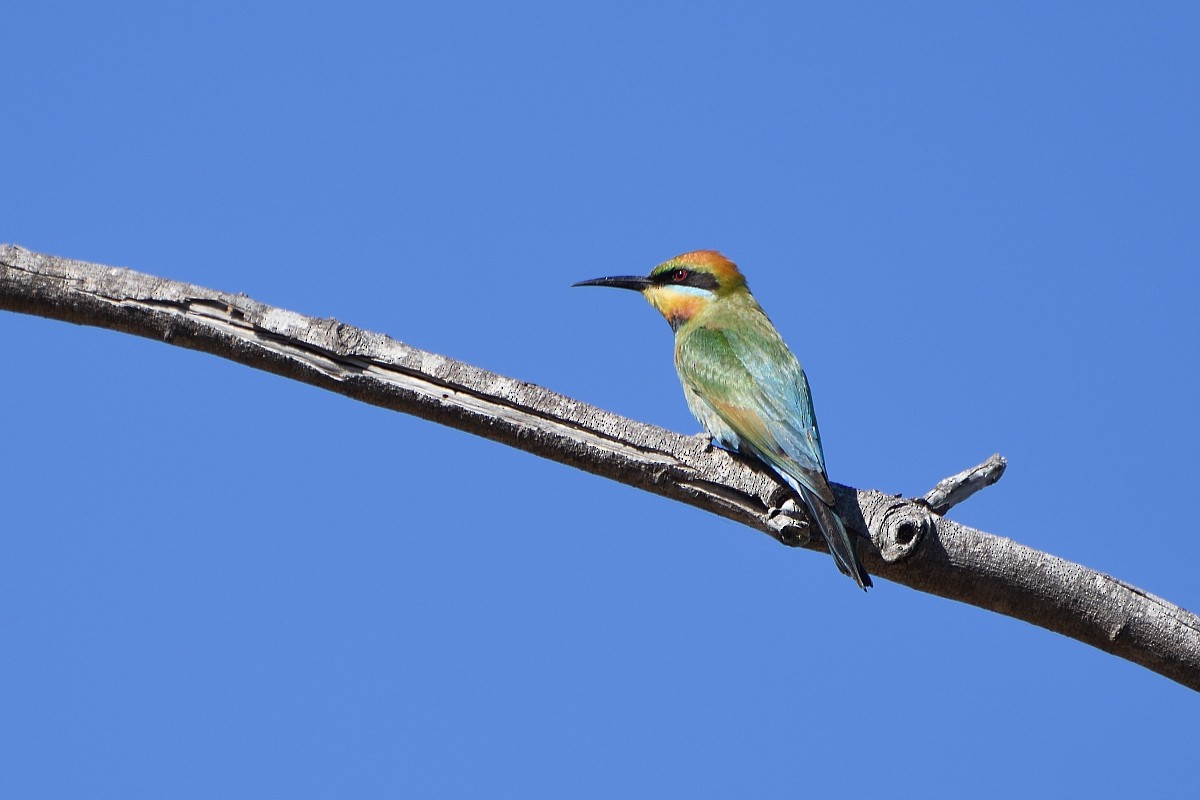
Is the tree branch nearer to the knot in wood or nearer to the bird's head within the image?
the knot in wood

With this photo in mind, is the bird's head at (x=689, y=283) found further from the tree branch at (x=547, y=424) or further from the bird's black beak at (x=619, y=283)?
the tree branch at (x=547, y=424)

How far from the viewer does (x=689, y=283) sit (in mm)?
4738

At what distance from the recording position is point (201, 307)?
259 cm

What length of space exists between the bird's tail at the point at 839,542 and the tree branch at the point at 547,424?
7 centimetres

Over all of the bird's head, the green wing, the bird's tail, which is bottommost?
the bird's tail

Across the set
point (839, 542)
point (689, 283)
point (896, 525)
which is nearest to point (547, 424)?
point (839, 542)

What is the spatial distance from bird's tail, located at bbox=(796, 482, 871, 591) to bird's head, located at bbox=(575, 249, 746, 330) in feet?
6.62

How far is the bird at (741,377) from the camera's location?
2.86m

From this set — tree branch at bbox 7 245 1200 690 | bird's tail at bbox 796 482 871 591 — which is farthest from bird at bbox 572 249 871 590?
tree branch at bbox 7 245 1200 690

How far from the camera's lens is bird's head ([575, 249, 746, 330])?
4.68 meters

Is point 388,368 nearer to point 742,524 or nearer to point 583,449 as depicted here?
point 583,449

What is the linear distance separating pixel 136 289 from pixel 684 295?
8.53 ft

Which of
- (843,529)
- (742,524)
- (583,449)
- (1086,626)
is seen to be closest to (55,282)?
(583,449)

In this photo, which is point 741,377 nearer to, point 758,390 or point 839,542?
point 758,390
